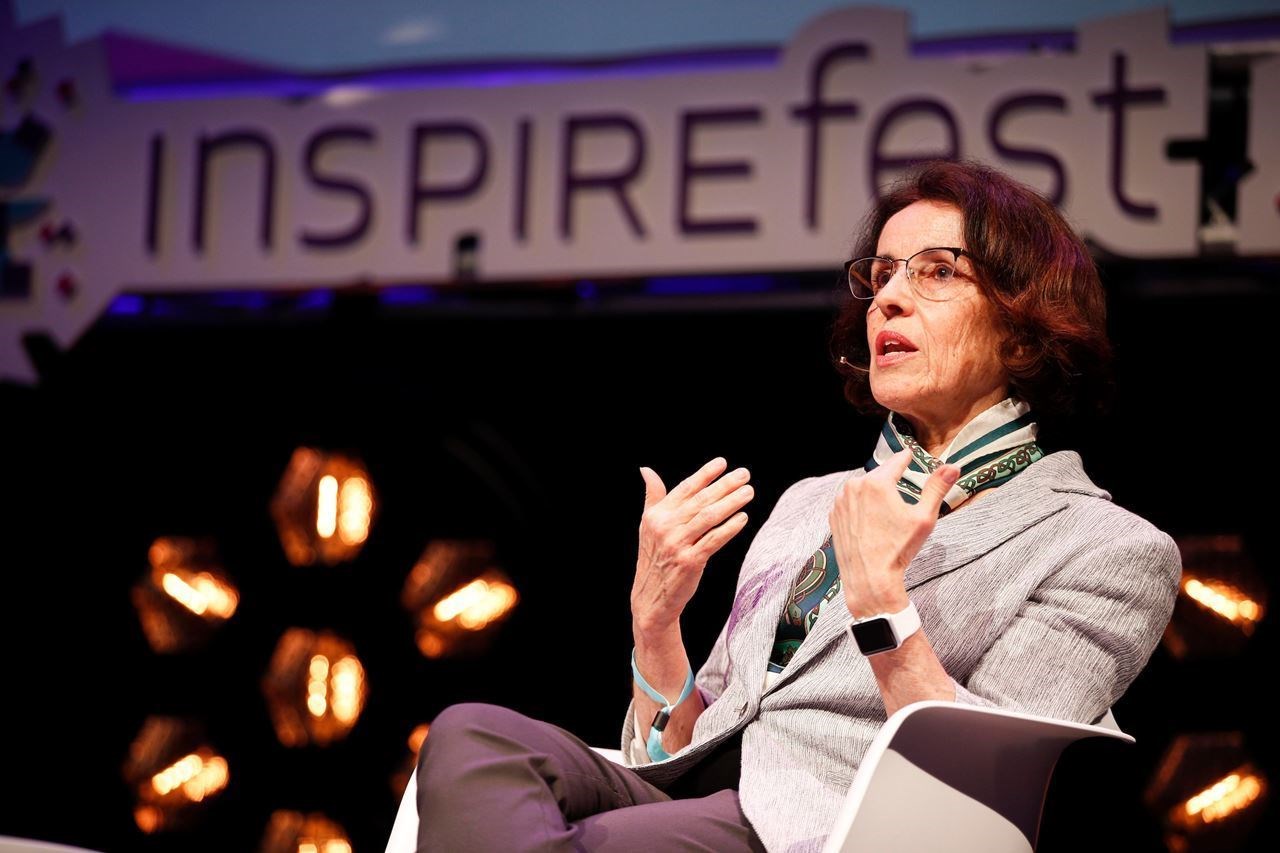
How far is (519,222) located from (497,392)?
45 centimetres

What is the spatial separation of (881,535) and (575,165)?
2.31 meters

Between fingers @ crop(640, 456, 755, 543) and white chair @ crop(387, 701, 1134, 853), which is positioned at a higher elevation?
fingers @ crop(640, 456, 755, 543)

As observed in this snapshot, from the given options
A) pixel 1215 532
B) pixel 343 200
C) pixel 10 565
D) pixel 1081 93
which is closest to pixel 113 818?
pixel 10 565

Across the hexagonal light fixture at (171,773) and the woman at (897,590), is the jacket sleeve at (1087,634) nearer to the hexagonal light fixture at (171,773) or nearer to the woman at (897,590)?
the woman at (897,590)

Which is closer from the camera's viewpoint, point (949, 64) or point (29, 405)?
point (949, 64)

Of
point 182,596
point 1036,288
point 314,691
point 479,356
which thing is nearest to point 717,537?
point 1036,288

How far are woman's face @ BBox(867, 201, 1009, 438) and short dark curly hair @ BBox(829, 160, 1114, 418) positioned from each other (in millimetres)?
18

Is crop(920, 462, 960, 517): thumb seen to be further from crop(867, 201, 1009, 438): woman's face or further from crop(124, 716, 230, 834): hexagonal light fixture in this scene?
crop(124, 716, 230, 834): hexagonal light fixture

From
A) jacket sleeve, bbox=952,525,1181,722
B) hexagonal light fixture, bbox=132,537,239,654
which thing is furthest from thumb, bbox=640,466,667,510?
hexagonal light fixture, bbox=132,537,239,654

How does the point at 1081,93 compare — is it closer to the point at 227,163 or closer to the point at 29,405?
the point at 227,163

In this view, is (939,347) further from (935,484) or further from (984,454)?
(935,484)

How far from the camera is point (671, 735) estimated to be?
1662 mm

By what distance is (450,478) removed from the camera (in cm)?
364

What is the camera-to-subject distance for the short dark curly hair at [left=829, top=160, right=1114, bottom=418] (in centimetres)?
160
